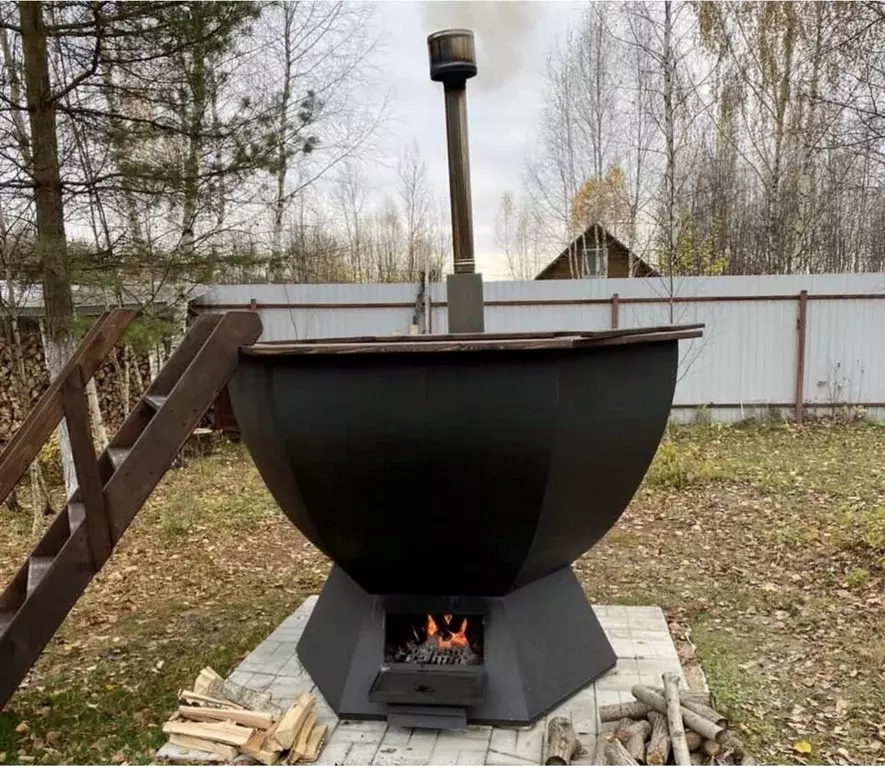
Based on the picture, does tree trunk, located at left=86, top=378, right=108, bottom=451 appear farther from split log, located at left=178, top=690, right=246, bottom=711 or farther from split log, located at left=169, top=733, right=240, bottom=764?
split log, located at left=169, top=733, right=240, bottom=764

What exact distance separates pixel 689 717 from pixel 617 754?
326 mm

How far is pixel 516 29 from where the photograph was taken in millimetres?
2930

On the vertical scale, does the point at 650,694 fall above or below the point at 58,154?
below

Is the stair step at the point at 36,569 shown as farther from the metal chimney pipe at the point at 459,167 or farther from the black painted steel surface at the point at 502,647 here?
the metal chimney pipe at the point at 459,167

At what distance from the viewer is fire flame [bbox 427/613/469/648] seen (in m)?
2.55

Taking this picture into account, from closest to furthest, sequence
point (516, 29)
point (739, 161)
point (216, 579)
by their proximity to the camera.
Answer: point (516, 29)
point (216, 579)
point (739, 161)

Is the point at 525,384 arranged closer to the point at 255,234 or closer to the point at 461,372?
the point at 461,372

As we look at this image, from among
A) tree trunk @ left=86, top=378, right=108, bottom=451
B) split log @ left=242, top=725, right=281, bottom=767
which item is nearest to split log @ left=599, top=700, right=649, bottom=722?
split log @ left=242, top=725, right=281, bottom=767

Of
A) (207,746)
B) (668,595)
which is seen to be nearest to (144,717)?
(207,746)

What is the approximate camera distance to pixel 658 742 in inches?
87.4

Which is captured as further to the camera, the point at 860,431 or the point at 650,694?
the point at 860,431

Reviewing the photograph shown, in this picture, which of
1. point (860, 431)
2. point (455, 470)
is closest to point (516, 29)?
point (455, 470)

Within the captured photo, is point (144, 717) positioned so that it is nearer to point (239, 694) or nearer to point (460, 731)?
point (239, 694)

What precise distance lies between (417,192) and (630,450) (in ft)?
45.3
